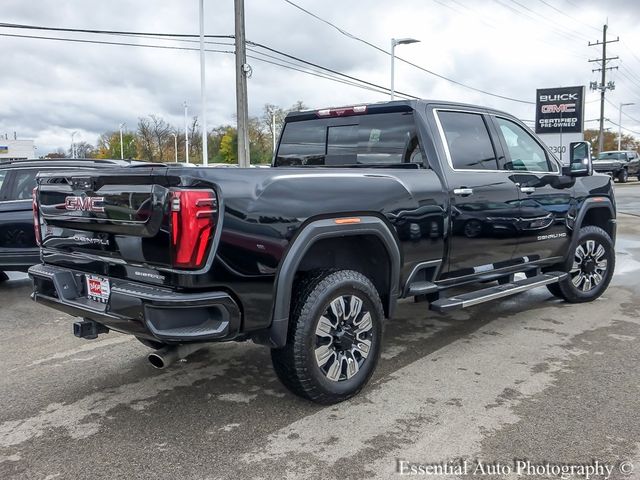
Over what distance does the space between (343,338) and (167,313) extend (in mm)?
1186

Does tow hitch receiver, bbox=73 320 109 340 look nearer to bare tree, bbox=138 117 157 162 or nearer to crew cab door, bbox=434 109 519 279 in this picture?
crew cab door, bbox=434 109 519 279

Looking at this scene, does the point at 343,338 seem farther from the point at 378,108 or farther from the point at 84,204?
the point at 378,108

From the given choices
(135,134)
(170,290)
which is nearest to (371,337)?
(170,290)

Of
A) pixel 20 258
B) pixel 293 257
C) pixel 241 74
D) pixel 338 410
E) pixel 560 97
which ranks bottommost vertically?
pixel 338 410

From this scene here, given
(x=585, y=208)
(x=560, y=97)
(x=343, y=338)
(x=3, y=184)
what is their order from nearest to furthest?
1. (x=343, y=338)
2. (x=585, y=208)
3. (x=3, y=184)
4. (x=560, y=97)

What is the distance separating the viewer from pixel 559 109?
Answer: 86.7 ft

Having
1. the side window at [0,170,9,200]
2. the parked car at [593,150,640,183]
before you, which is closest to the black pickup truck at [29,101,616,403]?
the side window at [0,170,9,200]

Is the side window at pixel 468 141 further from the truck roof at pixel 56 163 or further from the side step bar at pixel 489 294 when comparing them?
the truck roof at pixel 56 163

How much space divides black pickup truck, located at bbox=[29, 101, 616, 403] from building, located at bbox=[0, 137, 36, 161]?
90336 millimetres

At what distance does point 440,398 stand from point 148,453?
6.01 ft

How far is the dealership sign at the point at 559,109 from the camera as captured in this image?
2591cm

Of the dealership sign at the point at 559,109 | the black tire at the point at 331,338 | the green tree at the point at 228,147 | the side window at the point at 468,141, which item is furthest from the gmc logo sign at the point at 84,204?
the green tree at the point at 228,147

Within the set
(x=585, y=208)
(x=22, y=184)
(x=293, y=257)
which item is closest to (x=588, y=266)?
(x=585, y=208)

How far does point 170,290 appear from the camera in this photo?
300 cm
